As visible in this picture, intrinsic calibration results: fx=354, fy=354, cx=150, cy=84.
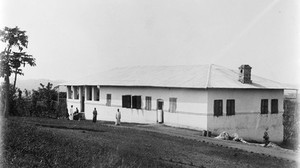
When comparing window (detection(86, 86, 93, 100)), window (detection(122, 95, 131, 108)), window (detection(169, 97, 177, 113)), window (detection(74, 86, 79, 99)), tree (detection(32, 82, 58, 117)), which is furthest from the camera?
window (detection(74, 86, 79, 99))

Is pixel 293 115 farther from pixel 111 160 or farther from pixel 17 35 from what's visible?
pixel 111 160

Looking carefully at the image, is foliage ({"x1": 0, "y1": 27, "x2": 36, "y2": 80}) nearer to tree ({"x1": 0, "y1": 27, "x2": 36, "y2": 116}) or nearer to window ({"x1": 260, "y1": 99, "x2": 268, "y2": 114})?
tree ({"x1": 0, "y1": 27, "x2": 36, "y2": 116})

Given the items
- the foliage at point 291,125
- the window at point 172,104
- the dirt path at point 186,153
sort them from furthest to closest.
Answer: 1. the foliage at point 291,125
2. the window at point 172,104
3. the dirt path at point 186,153

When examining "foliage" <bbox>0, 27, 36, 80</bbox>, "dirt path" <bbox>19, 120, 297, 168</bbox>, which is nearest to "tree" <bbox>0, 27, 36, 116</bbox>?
"foliage" <bbox>0, 27, 36, 80</bbox>

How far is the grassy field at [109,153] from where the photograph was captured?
9.50m

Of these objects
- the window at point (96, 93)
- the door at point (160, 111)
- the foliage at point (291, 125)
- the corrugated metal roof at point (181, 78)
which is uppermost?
the corrugated metal roof at point (181, 78)

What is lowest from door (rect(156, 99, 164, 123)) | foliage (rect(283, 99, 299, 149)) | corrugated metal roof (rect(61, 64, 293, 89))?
foliage (rect(283, 99, 299, 149))

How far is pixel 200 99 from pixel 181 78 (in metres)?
3.74

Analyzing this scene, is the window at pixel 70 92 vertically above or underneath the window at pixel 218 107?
above

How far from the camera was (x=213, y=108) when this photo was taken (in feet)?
84.7

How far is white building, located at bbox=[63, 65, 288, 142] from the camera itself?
2606 centimetres

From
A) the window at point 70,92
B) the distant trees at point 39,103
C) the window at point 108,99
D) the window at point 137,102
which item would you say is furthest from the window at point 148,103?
the window at point 70,92

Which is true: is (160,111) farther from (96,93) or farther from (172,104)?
(96,93)

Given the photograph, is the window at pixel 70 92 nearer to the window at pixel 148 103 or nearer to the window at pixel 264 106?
the window at pixel 148 103
